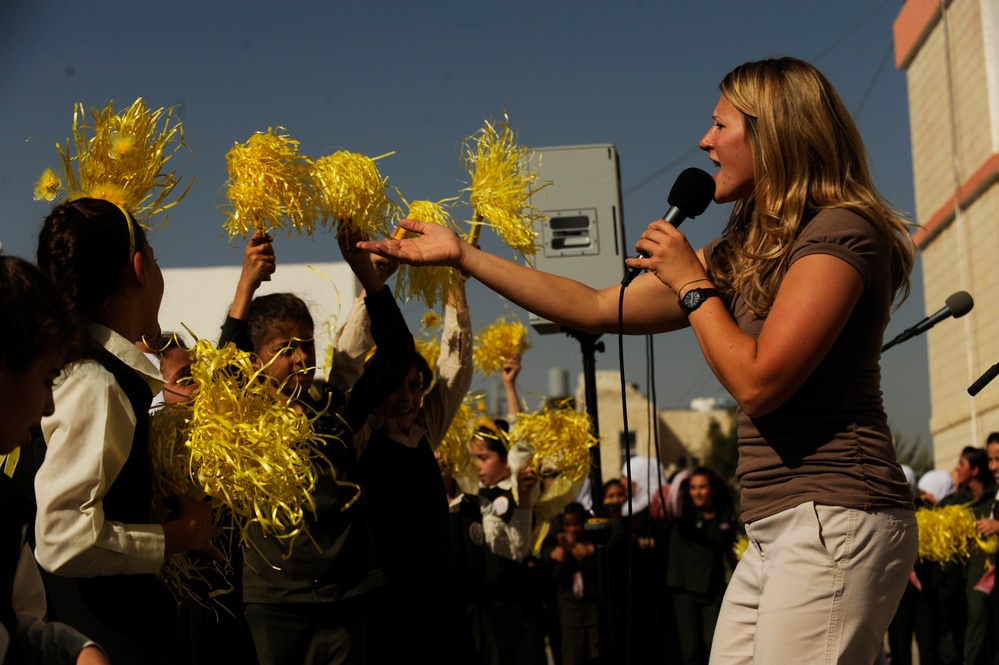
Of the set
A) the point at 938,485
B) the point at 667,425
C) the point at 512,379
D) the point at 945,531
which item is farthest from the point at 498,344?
the point at 667,425

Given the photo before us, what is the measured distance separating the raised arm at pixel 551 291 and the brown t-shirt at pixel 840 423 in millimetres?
557

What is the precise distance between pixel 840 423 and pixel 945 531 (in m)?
6.33

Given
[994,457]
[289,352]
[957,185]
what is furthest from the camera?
[957,185]

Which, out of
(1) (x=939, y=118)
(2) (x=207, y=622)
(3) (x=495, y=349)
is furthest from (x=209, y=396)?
(1) (x=939, y=118)

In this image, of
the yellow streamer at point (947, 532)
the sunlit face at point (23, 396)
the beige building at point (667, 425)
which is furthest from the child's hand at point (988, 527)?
the beige building at point (667, 425)

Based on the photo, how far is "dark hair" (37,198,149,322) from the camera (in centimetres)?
290

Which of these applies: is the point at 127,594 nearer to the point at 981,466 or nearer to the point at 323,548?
the point at 323,548

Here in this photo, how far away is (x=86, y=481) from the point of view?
2.53 metres

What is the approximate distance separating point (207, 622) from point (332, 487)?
2.17 feet

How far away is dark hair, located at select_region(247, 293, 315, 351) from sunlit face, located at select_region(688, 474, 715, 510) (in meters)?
5.63

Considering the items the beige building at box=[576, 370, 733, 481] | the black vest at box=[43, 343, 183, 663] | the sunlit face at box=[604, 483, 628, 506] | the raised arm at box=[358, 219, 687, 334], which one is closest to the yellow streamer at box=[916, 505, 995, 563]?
the sunlit face at box=[604, 483, 628, 506]

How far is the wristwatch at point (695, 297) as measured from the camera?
9.01 feet

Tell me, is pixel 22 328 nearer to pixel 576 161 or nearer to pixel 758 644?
pixel 758 644

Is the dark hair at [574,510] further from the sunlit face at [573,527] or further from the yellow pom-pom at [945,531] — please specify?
the yellow pom-pom at [945,531]
